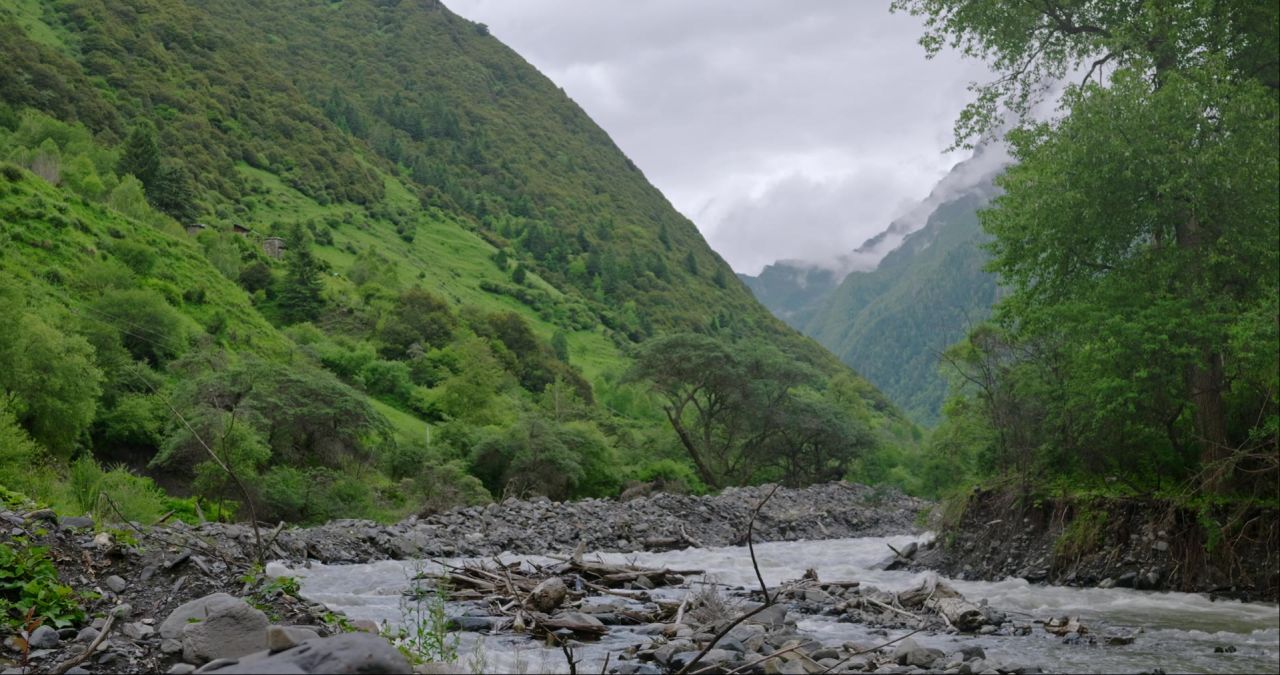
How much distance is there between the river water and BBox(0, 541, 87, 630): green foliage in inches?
135

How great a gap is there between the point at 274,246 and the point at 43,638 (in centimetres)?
7135

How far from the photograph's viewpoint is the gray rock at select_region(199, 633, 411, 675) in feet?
11.9

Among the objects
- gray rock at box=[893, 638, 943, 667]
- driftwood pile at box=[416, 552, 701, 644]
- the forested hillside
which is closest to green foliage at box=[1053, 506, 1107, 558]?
driftwood pile at box=[416, 552, 701, 644]

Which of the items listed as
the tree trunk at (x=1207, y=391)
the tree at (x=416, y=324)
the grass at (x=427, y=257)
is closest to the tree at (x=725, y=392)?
the tree at (x=416, y=324)

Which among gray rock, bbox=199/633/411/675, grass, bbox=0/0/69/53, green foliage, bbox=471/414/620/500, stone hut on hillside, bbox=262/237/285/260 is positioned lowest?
green foliage, bbox=471/414/620/500

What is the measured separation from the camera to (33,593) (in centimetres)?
718

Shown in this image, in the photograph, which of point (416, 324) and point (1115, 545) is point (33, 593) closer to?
point (1115, 545)

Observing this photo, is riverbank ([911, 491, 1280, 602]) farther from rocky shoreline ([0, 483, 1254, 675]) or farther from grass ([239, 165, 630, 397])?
grass ([239, 165, 630, 397])

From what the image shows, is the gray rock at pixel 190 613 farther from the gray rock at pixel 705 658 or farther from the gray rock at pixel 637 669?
the gray rock at pixel 705 658

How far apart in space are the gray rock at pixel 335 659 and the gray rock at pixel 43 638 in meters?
3.86

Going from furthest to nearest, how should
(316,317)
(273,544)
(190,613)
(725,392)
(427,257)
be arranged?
1. (427,257)
2. (316,317)
3. (725,392)
4. (273,544)
5. (190,613)

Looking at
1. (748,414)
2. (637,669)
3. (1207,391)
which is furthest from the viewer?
(748,414)

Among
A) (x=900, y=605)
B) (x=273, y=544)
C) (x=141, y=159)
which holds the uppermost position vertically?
(x=141, y=159)

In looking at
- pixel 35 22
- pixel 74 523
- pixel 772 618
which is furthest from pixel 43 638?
pixel 35 22
